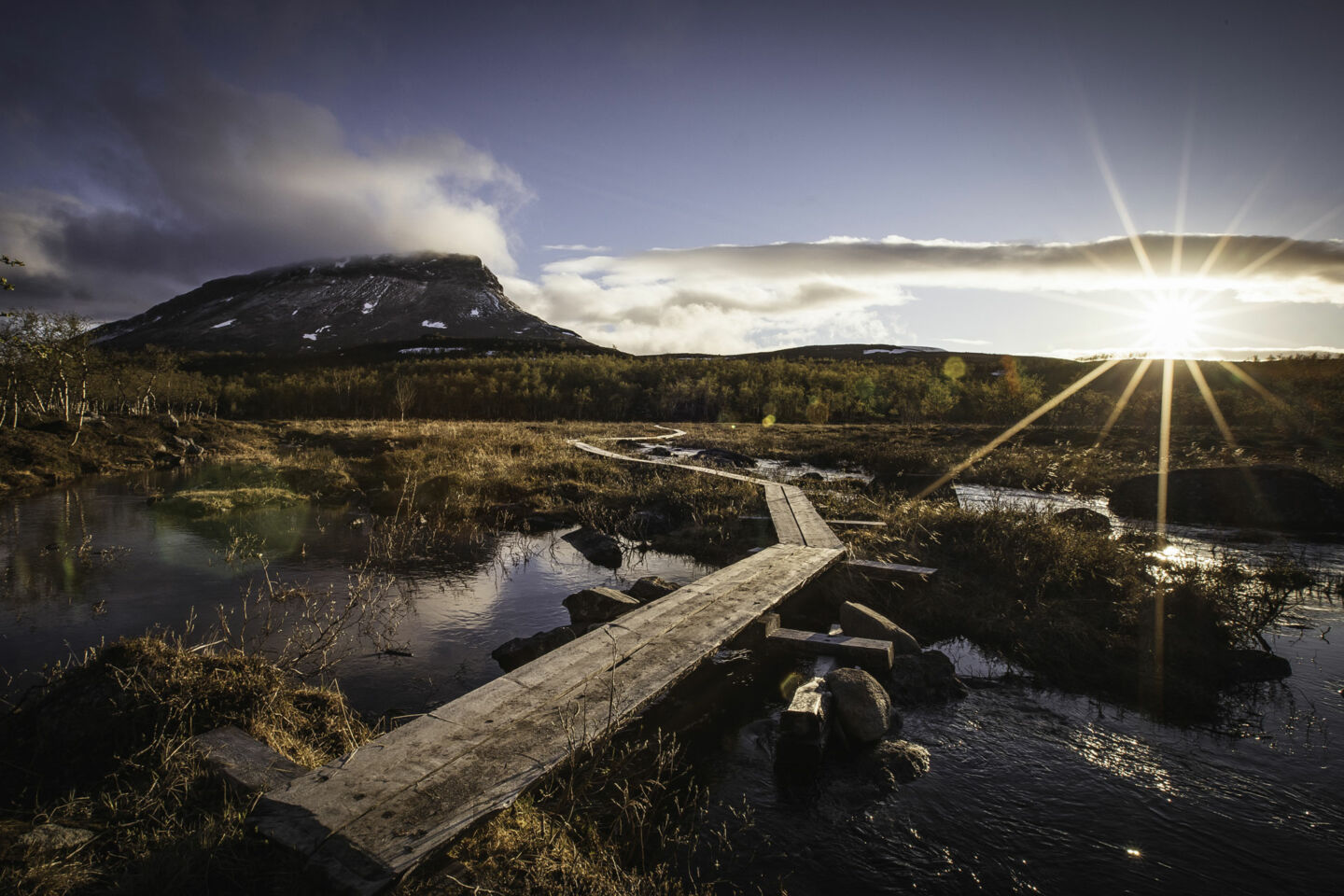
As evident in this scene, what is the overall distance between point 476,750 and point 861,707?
3.64 metres

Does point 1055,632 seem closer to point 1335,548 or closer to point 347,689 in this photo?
point 347,689

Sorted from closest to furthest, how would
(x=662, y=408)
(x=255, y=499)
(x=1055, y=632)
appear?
1. (x=1055, y=632)
2. (x=255, y=499)
3. (x=662, y=408)

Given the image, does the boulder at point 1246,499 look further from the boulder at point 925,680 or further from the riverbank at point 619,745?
the boulder at point 925,680

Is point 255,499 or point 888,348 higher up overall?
point 888,348

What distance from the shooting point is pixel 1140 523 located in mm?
16812

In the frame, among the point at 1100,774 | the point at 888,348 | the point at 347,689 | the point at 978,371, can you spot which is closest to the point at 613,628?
the point at 347,689

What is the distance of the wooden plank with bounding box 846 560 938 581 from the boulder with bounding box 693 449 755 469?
14.9 m

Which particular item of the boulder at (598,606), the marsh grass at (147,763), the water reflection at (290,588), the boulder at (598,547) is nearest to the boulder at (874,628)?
the boulder at (598,606)

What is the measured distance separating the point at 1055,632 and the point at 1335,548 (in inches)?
425

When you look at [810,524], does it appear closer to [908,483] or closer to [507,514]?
[507,514]

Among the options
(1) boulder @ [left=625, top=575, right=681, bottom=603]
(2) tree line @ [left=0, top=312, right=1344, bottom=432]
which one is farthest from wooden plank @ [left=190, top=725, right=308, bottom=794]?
(2) tree line @ [left=0, top=312, right=1344, bottom=432]

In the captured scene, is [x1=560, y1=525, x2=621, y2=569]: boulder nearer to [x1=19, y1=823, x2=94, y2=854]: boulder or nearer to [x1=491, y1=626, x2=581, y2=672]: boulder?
[x1=491, y1=626, x2=581, y2=672]: boulder

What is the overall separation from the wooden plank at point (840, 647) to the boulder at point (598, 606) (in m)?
2.09

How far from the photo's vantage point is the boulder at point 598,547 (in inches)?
522
